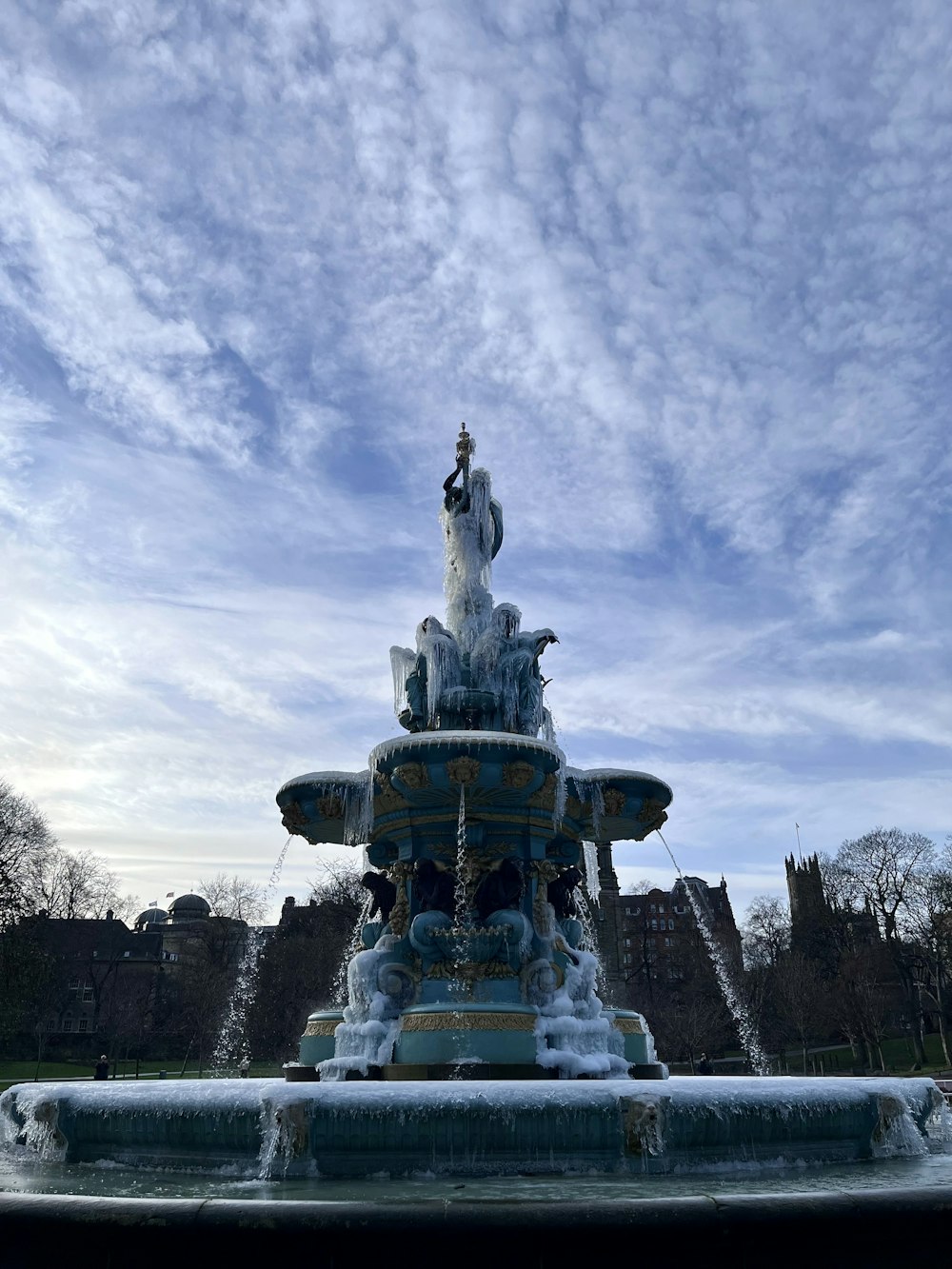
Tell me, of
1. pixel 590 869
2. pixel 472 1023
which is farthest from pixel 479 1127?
pixel 590 869

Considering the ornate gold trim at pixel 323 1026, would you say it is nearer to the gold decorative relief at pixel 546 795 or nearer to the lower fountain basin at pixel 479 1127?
the gold decorative relief at pixel 546 795

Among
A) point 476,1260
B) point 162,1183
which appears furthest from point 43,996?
point 476,1260

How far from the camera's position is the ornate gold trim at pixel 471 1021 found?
11.2 metres

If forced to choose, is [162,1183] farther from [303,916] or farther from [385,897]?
[303,916]

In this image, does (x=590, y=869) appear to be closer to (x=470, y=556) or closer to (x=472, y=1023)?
(x=470, y=556)

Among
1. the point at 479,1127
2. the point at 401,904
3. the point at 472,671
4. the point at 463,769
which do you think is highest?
the point at 472,671

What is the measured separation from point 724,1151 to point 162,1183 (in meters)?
4.02

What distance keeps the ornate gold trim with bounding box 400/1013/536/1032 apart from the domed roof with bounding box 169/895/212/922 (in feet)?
279

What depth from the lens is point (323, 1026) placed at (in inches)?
516

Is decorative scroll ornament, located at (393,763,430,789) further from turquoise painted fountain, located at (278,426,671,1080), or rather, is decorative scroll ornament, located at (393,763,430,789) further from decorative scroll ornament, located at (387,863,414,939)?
decorative scroll ornament, located at (387,863,414,939)

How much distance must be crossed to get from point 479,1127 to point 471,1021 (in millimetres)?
4032

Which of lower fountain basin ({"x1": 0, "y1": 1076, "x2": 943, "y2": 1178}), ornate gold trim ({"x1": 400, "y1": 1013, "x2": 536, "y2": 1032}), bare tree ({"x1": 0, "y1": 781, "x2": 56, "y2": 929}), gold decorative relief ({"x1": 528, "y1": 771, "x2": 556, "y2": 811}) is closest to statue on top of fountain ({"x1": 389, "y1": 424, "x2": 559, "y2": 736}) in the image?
gold decorative relief ({"x1": 528, "y1": 771, "x2": 556, "y2": 811})

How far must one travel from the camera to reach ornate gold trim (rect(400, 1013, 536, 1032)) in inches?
442

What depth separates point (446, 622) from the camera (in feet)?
52.5
